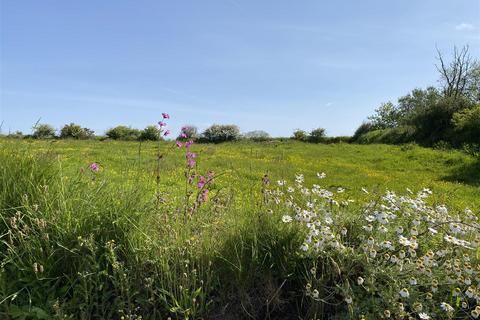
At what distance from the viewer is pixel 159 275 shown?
3.25 meters

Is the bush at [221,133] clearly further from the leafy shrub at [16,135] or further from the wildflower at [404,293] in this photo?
the wildflower at [404,293]

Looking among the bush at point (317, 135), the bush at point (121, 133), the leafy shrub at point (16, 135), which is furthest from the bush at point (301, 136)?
the leafy shrub at point (16, 135)

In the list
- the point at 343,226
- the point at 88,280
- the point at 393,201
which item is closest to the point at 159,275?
the point at 88,280

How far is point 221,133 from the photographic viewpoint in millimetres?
35094

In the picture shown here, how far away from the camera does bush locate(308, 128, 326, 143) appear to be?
37625mm

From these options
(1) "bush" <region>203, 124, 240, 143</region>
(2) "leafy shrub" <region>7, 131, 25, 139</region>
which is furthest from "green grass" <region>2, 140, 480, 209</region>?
(1) "bush" <region>203, 124, 240, 143</region>

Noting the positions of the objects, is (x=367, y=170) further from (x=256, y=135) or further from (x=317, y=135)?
(x=317, y=135)

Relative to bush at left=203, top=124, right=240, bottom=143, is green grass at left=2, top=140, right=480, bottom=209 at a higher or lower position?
lower

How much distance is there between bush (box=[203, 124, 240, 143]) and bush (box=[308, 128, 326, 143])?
719 centimetres

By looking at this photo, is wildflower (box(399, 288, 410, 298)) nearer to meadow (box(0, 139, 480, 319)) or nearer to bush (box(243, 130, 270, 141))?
meadow (box(0, 139, 480, 319))

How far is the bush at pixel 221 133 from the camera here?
3582 centimetres

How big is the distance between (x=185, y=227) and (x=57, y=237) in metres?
1.05

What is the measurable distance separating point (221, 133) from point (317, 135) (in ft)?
33.7

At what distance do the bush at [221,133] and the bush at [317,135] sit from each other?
719cm
